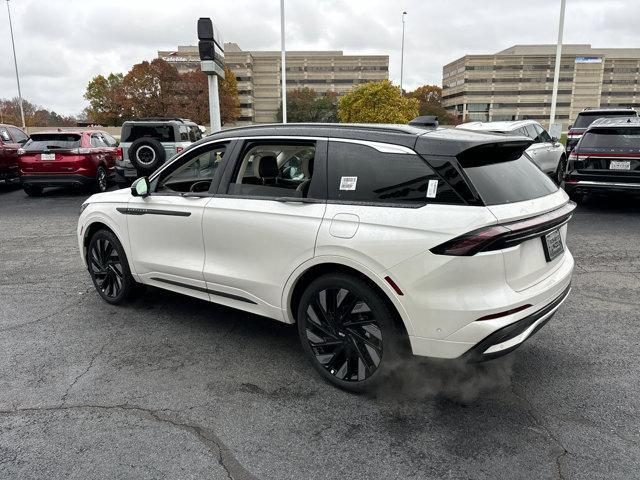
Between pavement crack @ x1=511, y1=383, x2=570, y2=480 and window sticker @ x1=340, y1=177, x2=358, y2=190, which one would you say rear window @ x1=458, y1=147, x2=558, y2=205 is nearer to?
window sticker @ x1=340, y1=177, x2=358, y2=190

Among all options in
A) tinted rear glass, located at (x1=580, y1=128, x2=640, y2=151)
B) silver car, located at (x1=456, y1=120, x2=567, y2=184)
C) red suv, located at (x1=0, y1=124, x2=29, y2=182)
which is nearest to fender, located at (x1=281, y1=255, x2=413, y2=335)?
silver car, located at (x1=456, y1=120, x2=567, y2=184)

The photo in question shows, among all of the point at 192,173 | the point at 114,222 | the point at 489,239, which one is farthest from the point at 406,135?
the point at 114,222

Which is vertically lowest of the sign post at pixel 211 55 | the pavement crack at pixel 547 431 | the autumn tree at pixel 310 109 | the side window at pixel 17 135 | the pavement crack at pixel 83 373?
the pavement crack at pixel 83 373

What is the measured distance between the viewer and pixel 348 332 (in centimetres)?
305

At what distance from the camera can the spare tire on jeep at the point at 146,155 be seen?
11.8m

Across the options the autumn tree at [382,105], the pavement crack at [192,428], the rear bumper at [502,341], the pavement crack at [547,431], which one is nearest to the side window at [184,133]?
the pavement crack at [192,428]

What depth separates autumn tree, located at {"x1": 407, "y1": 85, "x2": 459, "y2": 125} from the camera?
9975 cm

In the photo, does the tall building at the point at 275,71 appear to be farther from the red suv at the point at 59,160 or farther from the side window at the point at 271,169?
the side window at the point at 271,169

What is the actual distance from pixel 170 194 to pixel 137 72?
223ft

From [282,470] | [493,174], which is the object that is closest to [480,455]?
[282,470]

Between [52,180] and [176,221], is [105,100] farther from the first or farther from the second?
[176,221]

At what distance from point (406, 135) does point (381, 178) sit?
0.30 m

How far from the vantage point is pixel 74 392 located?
10.4 ft

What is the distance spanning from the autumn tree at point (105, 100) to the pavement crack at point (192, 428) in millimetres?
→ 68527
